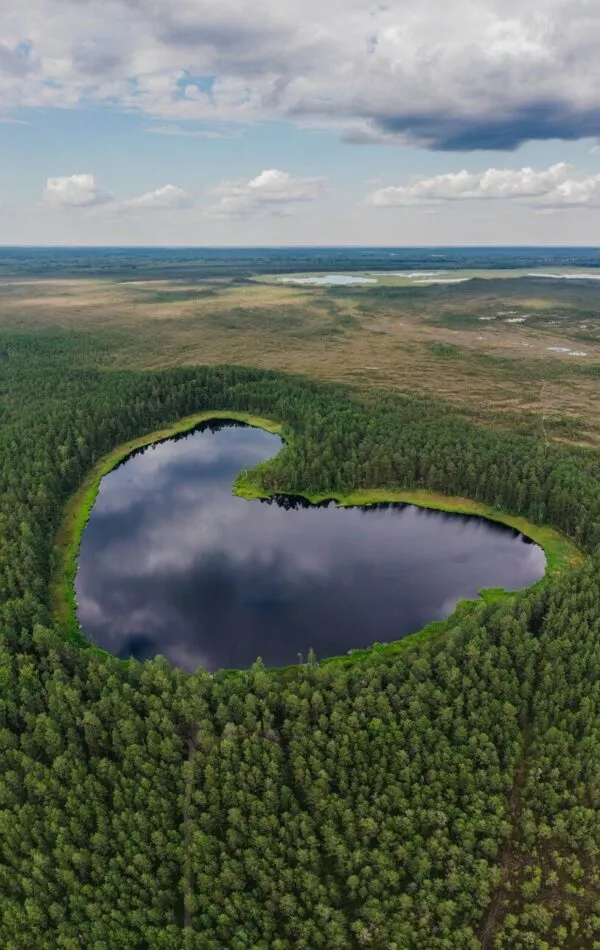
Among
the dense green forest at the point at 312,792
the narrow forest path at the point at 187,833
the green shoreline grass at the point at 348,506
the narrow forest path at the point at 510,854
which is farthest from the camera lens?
the green shoreline grass at the point at 348,506

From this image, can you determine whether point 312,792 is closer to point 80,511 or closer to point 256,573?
point 256,573

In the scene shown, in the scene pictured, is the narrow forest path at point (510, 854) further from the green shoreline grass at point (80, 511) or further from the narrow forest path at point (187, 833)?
the green shoreline grass at point (80, 511)

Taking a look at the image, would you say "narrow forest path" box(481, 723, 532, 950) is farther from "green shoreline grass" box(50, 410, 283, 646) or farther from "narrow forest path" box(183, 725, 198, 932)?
"green shoreline grass" box(50, 410, 283, 646)

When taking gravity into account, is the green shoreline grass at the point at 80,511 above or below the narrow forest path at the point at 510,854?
above

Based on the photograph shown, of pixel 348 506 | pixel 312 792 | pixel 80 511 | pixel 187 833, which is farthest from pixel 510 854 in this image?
pixel 80 511

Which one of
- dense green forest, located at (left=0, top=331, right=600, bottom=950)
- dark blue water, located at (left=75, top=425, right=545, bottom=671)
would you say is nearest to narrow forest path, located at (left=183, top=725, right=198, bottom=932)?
dense green forest, located at (left=0, top=331, right=600, bottom=950)

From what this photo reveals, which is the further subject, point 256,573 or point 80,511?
point 80,511

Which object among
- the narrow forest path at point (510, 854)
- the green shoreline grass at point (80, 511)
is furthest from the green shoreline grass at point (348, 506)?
the narrow forest path at point (510, 854)
